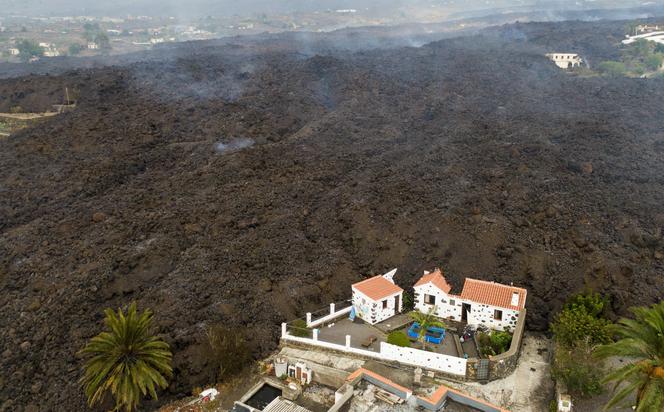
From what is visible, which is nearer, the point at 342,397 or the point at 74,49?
the point at 342,397

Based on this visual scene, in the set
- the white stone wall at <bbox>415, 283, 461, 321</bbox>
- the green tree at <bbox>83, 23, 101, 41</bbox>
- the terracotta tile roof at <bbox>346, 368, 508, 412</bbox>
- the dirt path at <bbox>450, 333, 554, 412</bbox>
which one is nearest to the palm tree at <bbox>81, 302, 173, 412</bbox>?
the terracotta tile roof at <bbox>346, 368, 508, 412</bbox>

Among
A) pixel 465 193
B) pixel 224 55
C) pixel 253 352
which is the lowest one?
pixel 253 352

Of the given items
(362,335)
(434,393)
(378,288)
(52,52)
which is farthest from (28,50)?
(434,393)

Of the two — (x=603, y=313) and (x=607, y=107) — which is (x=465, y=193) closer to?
(x=603, y=313)

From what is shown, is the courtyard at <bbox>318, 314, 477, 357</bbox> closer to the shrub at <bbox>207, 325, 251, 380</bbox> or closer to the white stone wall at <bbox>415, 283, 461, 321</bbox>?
the white stone wall at <bbox>415, 283, 461, 321</bbox>

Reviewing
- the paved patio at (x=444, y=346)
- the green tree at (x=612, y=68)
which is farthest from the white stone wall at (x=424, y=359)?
the green tree at (x=612, y=68)

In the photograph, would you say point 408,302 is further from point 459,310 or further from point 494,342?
point 494,342

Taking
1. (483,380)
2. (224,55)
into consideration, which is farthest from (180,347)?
(224,55)
